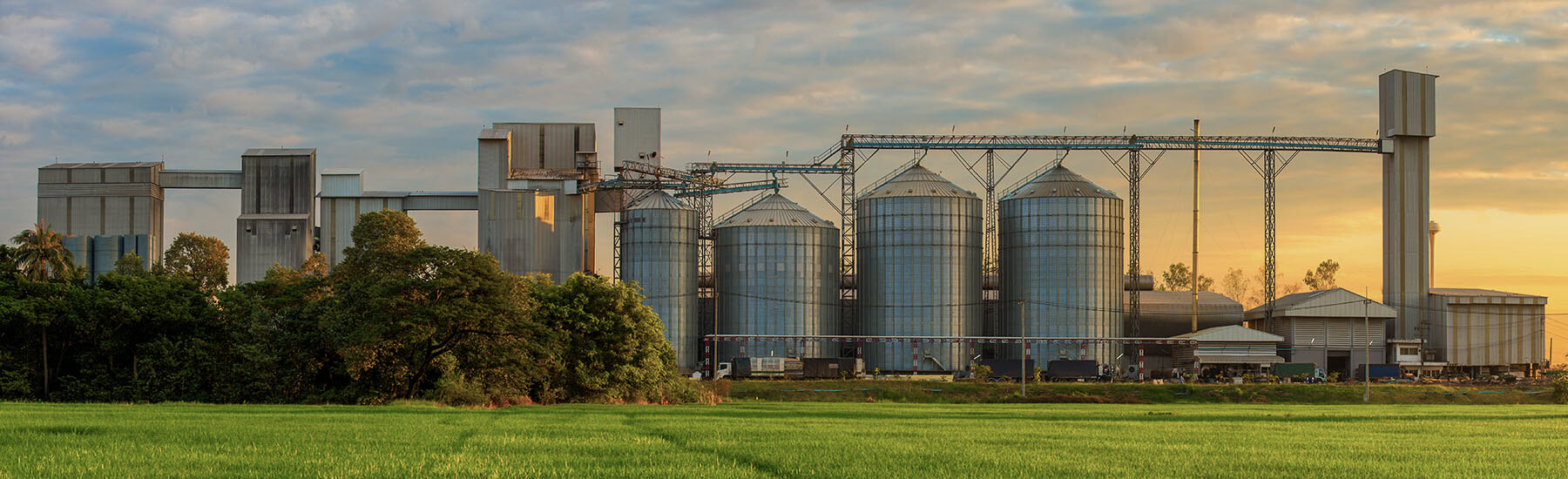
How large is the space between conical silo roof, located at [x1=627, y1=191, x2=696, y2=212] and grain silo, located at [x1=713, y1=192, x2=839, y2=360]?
446cm

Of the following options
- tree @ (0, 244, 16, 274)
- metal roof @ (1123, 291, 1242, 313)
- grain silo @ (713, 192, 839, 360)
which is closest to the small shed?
metal roof @ (1123, 291, 1242, 313)

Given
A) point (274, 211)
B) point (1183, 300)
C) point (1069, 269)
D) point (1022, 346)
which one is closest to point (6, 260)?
point (274, 211)

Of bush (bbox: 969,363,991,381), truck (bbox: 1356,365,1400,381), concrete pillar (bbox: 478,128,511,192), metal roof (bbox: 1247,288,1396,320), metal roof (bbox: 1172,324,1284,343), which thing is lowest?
truck (bbox: 1356,365,1400,381)

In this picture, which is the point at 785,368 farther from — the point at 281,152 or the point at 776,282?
the point at 281,152

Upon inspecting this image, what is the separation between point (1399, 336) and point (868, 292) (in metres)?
48.1

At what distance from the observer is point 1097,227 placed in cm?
11881

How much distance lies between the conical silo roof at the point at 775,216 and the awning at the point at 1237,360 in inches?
1396

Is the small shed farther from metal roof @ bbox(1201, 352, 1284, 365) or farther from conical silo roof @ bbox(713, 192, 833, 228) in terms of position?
conical silo roof @ bbox(713, 192, 833, 228)

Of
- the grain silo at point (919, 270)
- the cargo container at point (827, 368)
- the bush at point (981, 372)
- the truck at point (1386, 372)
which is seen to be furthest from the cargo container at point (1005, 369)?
the truck at point (1386, 372)

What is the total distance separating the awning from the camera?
111 m

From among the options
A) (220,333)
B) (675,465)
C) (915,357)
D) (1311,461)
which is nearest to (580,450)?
(675,465)

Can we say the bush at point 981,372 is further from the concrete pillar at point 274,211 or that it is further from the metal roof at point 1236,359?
the concrete pillar at point 274,211

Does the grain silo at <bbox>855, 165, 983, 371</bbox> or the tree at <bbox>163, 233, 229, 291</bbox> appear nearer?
the tree at <bbox>163, 233, 229, 291</bbox>

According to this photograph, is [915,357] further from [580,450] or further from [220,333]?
[580,450]
